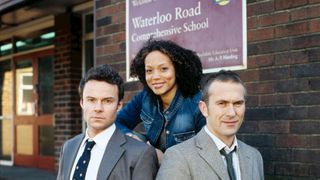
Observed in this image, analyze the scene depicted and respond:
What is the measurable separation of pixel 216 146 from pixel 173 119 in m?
0.55

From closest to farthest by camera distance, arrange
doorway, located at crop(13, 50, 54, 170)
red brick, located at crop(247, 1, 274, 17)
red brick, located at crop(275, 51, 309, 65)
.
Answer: red brick, located at crop(275, 51, 309, 65) → red brick, located at crop(247, 1, 274, 17) → doorway, located at crop(13, 50, 54, 170)

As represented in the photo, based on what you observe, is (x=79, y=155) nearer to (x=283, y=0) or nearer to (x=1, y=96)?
(x=283, y=0)

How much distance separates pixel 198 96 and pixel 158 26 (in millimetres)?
1475

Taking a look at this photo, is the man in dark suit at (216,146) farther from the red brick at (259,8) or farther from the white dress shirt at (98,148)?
the red brick at (259,8)

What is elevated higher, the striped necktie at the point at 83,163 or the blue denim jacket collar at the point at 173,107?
the blue denim jacket collar at the point at 173,107

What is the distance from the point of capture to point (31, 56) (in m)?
8.30

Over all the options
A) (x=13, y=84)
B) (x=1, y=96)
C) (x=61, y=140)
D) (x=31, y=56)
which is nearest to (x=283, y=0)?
Answer: (x=61, y=140)

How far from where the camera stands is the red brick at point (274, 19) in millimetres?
3277

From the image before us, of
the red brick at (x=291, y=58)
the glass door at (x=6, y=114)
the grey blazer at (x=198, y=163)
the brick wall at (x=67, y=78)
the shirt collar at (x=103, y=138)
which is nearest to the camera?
the grey blazer at (x=198, y=163)

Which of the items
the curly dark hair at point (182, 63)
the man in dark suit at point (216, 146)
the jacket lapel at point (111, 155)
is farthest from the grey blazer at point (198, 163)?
the curly dark hair at point (182, 63)

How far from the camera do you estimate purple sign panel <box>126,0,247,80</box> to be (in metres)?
3.58

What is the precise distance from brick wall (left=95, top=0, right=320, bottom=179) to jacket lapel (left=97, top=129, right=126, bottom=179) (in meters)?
1.31

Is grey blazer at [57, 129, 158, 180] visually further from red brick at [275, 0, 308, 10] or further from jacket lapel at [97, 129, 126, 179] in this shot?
red brick at [275, 0, 308, 10]

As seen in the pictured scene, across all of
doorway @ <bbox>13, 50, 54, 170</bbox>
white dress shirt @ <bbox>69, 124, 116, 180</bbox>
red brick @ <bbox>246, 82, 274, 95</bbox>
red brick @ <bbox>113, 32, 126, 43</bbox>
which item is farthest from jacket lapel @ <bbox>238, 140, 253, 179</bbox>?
doorway @ <bbox>13, 50, 54, 170</bbox>
